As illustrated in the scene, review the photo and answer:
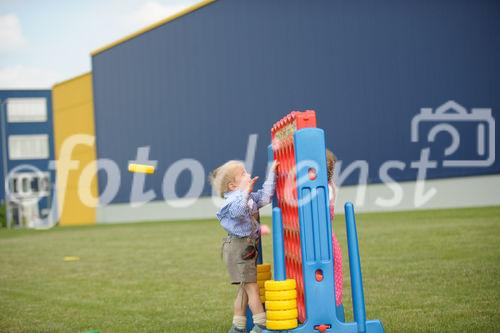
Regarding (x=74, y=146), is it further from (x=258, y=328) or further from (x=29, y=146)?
(x=258, y=328)

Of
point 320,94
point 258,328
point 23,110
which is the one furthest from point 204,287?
point 23,110

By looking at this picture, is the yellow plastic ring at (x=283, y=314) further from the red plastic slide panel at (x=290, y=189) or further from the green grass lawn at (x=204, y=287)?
the green grass lawn at (x=204, y=287)

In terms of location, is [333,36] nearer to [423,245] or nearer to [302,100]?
[302,100]

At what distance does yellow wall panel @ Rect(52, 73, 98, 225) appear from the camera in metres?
38.3

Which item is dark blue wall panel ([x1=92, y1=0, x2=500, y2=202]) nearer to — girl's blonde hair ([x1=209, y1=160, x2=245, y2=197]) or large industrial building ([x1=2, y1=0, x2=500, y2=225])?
large industrial building ([x1=2, y1=0, x2=500, y2=225])

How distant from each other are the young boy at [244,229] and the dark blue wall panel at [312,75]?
19.3m

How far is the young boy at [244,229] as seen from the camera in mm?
4953

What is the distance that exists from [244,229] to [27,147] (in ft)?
187

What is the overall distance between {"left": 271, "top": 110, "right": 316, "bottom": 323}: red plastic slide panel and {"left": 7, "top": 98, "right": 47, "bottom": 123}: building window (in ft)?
188

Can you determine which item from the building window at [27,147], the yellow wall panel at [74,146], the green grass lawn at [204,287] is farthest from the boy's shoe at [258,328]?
the building window at [27,147]

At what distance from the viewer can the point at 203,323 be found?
611cm

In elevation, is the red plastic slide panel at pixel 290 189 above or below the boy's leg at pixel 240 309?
above

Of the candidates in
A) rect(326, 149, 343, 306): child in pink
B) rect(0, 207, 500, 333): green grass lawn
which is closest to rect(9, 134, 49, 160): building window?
rect(0, 207, 500, 333): green grass lawn

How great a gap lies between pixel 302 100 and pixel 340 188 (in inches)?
143
